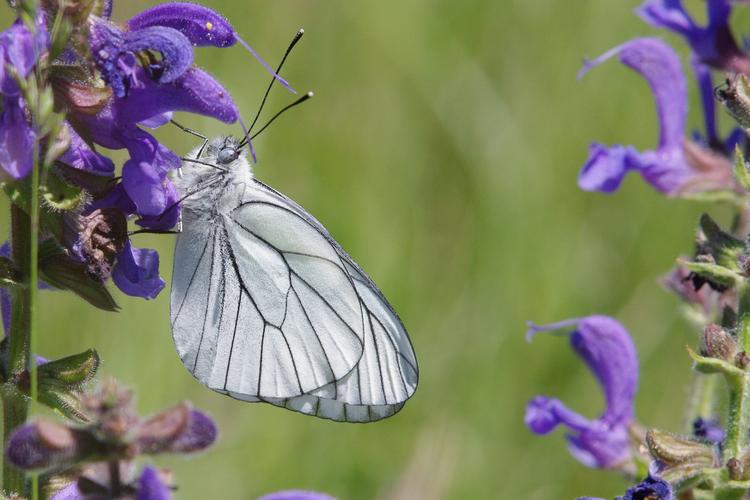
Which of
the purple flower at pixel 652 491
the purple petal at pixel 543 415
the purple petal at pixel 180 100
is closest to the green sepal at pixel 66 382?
the purple petal at pixel 180 100

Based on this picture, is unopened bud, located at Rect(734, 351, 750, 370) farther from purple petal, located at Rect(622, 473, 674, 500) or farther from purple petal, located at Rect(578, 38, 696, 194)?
purple petal, located at Rect(578, 38, 696, 194)

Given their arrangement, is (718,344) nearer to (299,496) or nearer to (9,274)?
(299,496)

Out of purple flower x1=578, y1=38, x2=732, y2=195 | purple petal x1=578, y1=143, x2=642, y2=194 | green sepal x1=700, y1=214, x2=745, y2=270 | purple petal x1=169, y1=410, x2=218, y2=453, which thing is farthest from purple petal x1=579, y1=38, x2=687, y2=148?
purple petal x1=169, y1=410, x2=218, y2=453

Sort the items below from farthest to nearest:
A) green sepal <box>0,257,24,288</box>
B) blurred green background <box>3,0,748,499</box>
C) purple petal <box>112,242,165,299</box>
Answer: blurred green background <box>3,0,748,499</box> → purple petal <box>112,242,165,299</box> → green sepal <box>0,257,24,288</box>

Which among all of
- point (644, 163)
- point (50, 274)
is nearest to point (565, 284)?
point (644, 163)

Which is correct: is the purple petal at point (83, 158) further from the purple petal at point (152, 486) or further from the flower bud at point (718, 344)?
the flower bud at point (718, 344)

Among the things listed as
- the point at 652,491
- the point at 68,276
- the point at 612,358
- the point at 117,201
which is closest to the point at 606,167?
the point at 612,358
